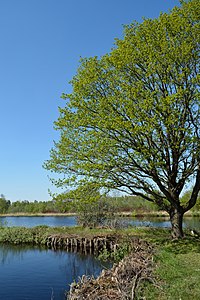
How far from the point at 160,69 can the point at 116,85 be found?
10.2 ft

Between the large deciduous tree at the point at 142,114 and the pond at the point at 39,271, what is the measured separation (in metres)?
5.52

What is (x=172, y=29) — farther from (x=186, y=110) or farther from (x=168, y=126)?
(x=168, y=126)

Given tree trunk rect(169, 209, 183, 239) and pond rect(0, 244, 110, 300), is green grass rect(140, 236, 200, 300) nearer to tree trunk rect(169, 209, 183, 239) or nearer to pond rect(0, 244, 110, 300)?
tree trunk rect(169, 209, 183, 239)

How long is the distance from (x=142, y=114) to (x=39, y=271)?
11598 mm

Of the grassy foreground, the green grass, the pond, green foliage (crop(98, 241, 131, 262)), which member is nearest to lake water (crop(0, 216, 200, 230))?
the grassy foreground

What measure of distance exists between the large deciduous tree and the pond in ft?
18.1

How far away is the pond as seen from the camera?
1395 centimetres

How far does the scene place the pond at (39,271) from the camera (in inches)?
549

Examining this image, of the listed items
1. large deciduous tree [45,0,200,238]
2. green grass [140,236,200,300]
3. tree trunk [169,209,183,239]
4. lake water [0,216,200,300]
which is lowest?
lake water [0,216,200,300]

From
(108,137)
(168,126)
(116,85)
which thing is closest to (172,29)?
(116,85)

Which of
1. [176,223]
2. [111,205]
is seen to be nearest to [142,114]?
[176,223]

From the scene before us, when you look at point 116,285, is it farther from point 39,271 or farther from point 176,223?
point 176,223

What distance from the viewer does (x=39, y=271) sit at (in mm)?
18359

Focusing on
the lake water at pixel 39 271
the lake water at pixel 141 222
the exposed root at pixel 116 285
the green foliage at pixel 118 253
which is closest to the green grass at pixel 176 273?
the exposed root at pixel 116 285
